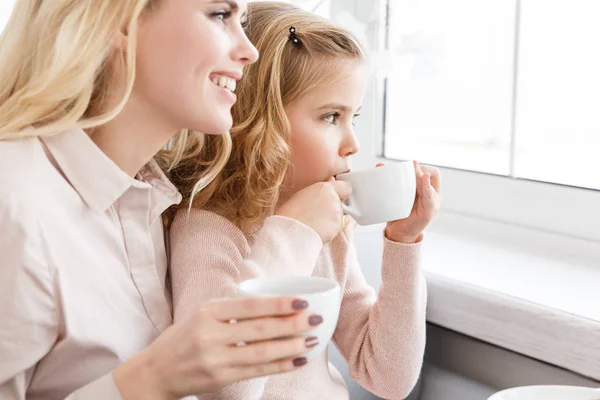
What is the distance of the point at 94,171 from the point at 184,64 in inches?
7.0

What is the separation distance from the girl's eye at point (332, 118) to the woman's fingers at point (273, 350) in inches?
21.9

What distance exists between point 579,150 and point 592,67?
0.16 m

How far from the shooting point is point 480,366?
56.1 inches

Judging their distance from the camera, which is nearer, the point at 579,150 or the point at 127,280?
the point at 127,280

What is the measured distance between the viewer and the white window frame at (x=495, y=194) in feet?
4.91

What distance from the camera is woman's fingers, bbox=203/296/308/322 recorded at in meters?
0.69

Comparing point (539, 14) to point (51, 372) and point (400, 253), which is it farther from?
point (51, 372)

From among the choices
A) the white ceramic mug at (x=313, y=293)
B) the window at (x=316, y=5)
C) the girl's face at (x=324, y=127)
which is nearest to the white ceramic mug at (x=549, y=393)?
the white ceramic mug at (x=313, y=293)

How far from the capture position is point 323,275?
50.4 inches

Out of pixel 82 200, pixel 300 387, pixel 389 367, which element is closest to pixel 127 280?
pixel 82 200

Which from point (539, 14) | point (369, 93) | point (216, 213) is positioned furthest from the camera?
point (369, 93)

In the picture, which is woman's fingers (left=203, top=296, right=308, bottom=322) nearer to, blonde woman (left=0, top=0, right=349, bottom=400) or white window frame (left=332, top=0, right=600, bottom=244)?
blonde woman (left=0, top=0, right=349, bottom=400)


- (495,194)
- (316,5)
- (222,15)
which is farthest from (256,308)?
(316,5)

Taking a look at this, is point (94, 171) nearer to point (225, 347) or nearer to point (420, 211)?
point (225, 347)
